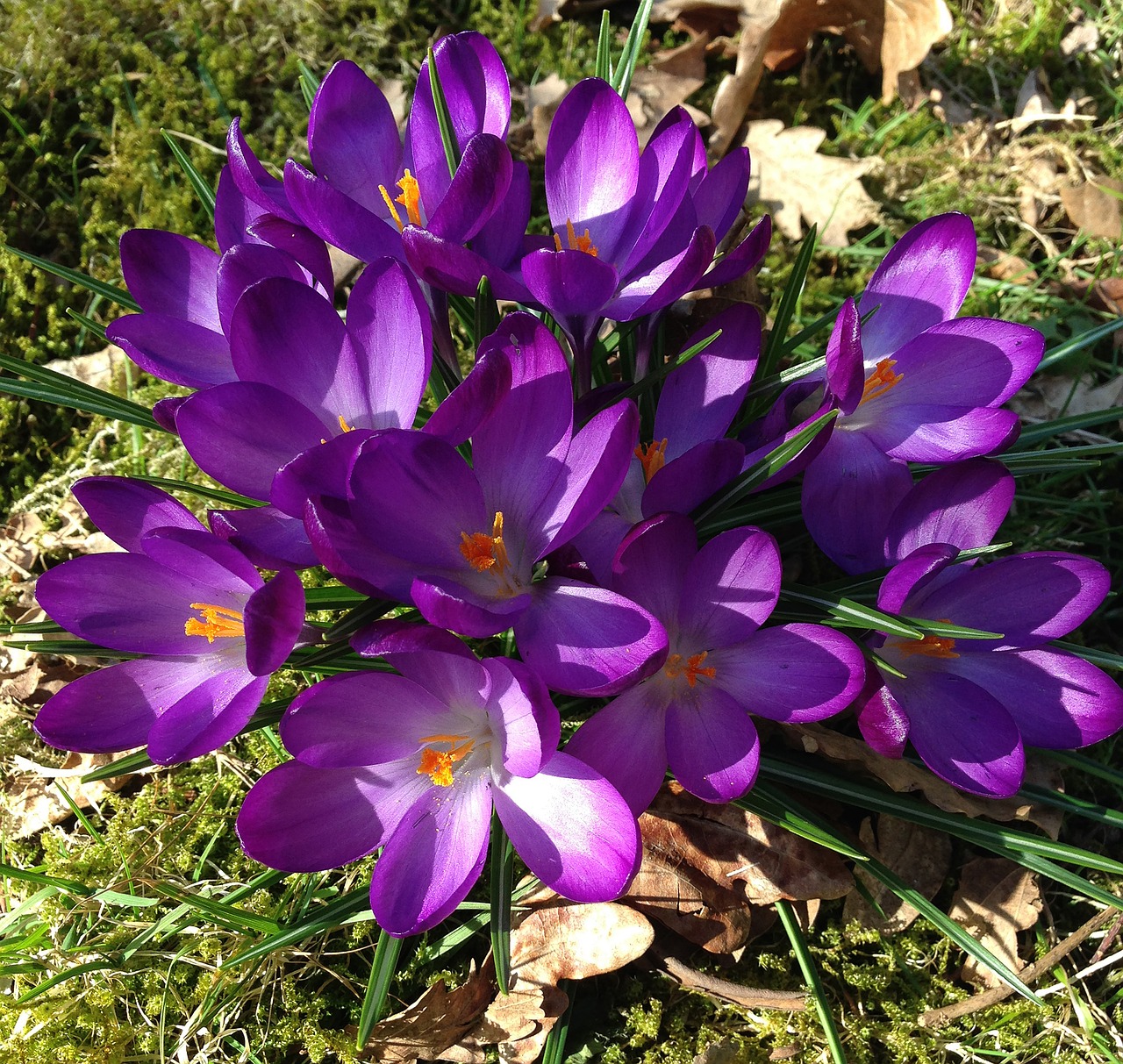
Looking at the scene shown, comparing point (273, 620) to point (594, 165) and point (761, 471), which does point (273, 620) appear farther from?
point (594, 165)

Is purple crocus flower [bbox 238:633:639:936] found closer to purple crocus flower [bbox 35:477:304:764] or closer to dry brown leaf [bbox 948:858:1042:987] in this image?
purple crocus flower [bbox 35:477:304:764]

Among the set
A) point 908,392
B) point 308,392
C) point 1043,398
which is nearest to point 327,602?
point 308,392

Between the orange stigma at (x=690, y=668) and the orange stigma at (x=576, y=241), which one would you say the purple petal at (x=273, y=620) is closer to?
the orange stigma at (x=690, y=668)

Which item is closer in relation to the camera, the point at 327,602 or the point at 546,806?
the point at 546,806

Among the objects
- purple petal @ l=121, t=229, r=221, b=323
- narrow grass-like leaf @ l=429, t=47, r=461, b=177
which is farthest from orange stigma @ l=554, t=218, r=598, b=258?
purple petal @ l=121, t=229, r=221, b=323

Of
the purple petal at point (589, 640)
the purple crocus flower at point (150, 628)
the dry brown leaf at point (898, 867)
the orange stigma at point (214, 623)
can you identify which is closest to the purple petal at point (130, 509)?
the purple crocus flower at point (150, 628)

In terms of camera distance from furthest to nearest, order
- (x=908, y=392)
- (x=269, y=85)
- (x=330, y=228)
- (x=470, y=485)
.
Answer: (x=269, y=85)
(x=908, y=392)
(x=330, y=228)
(x=470, y=485)

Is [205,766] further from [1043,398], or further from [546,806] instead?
[1043,398]
